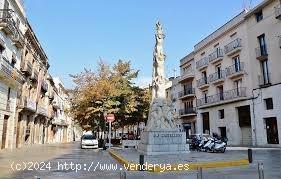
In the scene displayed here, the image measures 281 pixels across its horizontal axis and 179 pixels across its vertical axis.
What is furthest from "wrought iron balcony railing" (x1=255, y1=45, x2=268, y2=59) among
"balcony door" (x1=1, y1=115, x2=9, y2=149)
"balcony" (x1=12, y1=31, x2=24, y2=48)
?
"balcony door" (x1=1, y1=115, x2=9, y2=149)

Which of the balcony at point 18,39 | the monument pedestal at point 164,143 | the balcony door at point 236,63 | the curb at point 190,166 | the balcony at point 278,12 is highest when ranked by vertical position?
the balcony at point 278,12

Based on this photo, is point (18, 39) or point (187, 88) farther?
point (187, 88)

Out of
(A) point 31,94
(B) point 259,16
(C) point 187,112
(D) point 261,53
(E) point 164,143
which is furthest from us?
(C) point 187,112

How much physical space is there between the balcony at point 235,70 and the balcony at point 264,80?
104 inches

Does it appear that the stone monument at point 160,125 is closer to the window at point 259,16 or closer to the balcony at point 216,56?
the window at point 259,16

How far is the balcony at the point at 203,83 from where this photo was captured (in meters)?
38.0

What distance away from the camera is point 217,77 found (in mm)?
35781

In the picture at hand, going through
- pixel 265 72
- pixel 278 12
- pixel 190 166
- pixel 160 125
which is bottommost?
pixel 190 166

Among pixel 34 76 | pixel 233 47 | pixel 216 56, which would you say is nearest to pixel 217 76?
pixel 216 56

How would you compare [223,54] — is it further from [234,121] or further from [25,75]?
[25,75]

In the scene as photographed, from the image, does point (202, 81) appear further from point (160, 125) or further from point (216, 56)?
point (160, 125)

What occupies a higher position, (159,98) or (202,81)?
(202,81)

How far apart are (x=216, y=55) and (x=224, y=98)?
588 centimetres

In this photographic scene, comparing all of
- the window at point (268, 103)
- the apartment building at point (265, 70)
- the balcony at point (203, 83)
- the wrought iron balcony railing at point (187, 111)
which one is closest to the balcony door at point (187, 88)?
the wrought iron balcony railing at point (187, 111)
